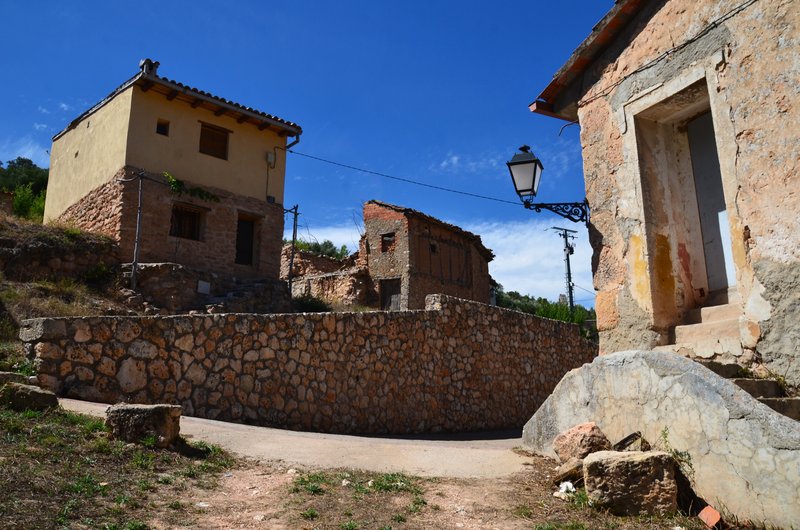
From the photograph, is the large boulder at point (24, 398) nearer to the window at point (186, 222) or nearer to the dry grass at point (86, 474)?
the dry grass at point (86, 474)

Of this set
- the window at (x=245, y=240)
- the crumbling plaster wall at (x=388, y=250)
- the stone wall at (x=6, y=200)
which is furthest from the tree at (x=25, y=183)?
the crumbling plaster wall at (x=388, y=250)

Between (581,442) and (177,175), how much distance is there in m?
14.8

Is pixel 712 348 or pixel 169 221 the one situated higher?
pixel 169 221

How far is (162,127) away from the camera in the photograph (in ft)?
55.7

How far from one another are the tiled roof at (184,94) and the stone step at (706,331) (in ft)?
49.3

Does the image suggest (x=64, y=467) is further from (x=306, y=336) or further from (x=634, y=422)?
(x=306, y=336)

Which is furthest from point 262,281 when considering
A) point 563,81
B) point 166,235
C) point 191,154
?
point 563,81

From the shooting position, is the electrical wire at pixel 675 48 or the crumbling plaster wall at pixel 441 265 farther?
the crumbling plaster wall at pixel 441 265

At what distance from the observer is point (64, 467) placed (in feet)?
13.7

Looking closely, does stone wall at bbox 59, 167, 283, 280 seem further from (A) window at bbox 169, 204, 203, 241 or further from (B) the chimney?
(B) the chimney

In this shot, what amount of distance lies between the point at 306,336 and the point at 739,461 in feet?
22.0

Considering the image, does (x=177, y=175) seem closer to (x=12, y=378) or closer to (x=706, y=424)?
(x=12, y=378)

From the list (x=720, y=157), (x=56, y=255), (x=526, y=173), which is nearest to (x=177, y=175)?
(x=56, y=255)

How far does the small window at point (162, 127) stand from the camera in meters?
16.9
